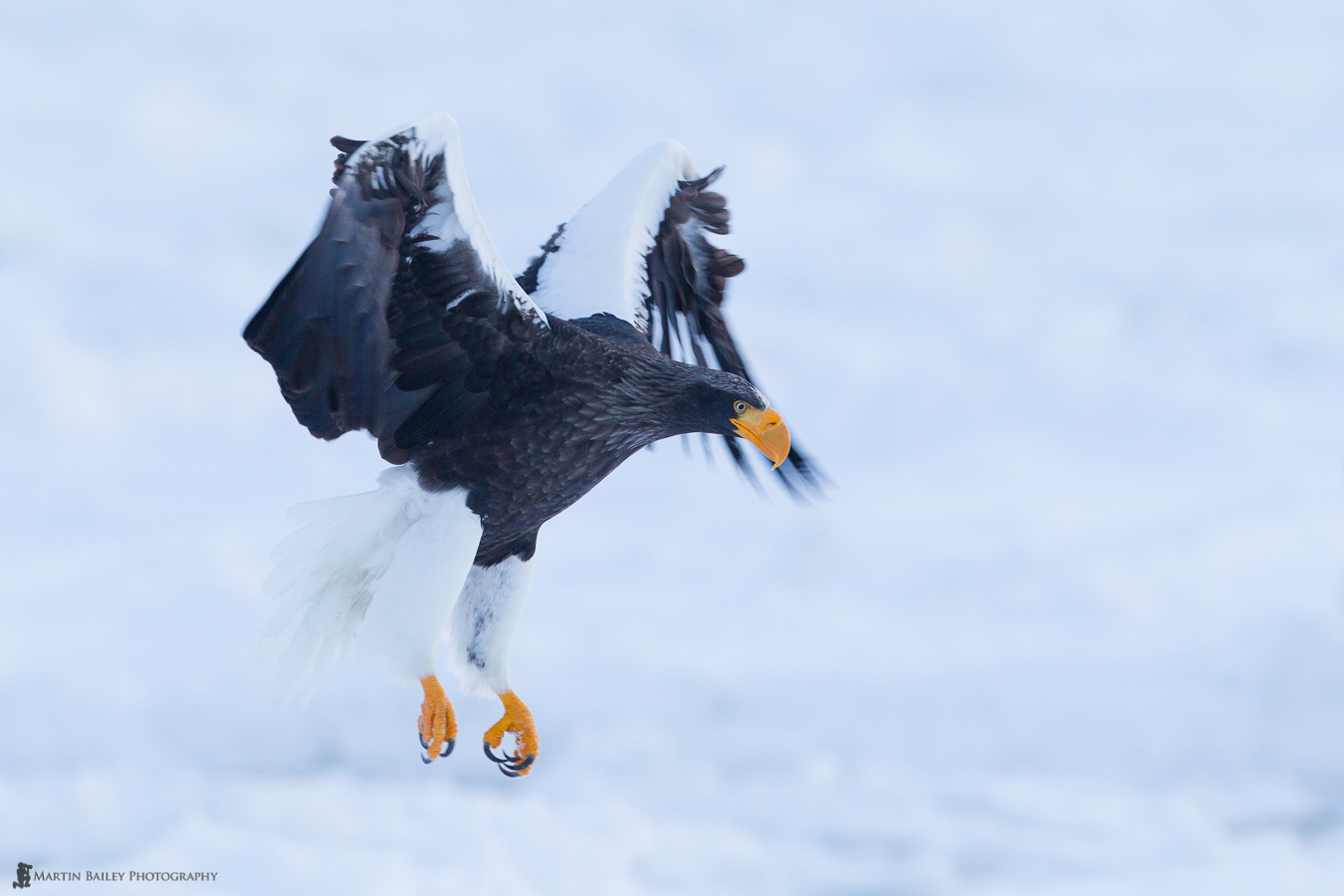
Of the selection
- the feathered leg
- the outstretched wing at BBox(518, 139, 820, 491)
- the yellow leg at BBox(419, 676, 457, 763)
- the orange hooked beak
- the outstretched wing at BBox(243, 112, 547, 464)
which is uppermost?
the outstretched wing at BBox(518, 139, 820, 491)

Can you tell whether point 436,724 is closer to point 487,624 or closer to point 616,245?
point 487,624

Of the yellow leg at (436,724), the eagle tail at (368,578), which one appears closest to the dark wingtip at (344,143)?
the eagle tail at (368,578)

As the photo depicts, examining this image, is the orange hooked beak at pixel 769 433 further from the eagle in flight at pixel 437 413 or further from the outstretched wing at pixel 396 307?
the outstretched wing at pixel 396 307

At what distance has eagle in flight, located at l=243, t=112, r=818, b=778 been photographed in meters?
4.36

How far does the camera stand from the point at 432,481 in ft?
16.3

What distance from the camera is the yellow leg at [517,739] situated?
539cm

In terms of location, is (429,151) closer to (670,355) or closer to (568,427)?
(568,427)

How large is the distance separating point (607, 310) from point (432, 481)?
1462 mm

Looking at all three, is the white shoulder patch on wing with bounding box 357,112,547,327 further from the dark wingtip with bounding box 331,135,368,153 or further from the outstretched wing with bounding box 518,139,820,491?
the outstretched wing with bounding box 518,139,820,491

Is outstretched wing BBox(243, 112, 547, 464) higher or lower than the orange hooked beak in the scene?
higher

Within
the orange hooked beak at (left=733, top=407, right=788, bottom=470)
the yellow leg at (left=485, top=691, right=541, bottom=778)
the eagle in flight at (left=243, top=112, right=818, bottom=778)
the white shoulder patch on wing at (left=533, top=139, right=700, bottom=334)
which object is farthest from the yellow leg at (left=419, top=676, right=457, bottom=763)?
the white shoulder patch on wing at (left=533, top=139, right=700, bottom=334)

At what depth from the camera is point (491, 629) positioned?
5.50 m

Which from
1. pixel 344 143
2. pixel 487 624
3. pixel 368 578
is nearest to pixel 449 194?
A: pixel 344 143

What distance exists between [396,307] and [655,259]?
2.15 metres
